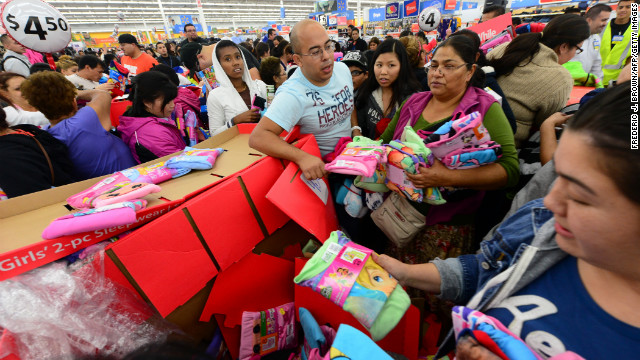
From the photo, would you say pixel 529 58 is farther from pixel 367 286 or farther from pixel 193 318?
pixel 193 318

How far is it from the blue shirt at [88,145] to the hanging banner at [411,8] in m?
19.6

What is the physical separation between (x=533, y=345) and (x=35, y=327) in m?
1.55

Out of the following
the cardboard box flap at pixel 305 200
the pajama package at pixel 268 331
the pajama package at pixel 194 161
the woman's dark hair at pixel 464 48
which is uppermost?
the woman's dark hair at pixel 464 48

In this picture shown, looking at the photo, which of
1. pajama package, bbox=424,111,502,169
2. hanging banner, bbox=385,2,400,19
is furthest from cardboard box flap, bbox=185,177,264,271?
hanging banner, bbox=385,2,400,19

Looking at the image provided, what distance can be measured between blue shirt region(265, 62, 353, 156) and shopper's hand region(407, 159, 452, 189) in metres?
0.78

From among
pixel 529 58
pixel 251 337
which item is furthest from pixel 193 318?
pixel 529 58

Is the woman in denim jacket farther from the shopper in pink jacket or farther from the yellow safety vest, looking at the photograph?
the yellow safety vest

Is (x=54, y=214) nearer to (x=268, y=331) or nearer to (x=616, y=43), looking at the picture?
(x=268, y=331)

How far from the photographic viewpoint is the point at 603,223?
54 centimetres

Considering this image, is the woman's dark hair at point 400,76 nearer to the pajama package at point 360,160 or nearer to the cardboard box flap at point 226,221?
the pajama package at point 360,160

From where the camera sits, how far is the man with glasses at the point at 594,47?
11.8 feet

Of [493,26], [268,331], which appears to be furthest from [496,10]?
[268,331]

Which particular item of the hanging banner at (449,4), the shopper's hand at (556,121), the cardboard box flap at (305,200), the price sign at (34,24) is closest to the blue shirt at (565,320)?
the cardboard box flap at (305,200)

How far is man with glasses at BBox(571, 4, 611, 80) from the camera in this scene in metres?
3.58
